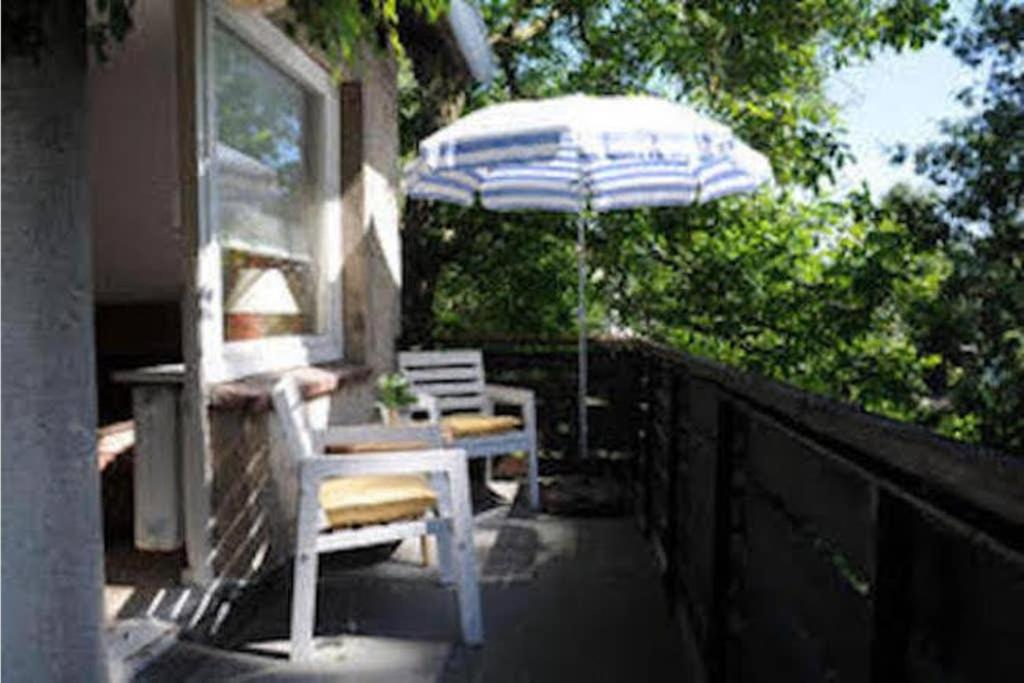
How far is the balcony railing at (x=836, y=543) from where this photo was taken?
733 mm

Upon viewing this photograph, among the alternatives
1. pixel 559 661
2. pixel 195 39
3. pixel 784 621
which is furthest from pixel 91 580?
pixel 195 39

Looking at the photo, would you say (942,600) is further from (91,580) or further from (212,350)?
(212,350)

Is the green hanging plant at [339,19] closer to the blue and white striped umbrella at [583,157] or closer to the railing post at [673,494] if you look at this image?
the railing post at [673,494]

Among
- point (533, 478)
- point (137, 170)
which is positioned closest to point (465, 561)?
point (533, 478)

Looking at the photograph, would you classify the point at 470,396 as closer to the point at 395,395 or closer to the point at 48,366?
the point at 395,395

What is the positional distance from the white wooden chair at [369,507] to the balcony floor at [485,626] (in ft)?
0.41

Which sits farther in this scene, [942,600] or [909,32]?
[909,32]

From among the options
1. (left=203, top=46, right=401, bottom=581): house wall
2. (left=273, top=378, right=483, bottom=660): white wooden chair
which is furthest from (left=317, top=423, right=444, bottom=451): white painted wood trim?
(left=203, top=46, right=401, bottom=581): house wall

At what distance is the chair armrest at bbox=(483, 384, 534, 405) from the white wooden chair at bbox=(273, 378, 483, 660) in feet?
5.86

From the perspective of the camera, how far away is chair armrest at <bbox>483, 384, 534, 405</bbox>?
5.06m

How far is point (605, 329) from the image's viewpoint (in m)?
7.53

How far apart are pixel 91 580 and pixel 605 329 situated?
5919mm

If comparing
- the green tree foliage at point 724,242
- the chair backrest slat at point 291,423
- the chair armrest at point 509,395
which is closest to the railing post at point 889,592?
the chair backrest slat at point 291,423

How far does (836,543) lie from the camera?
3.81ft
